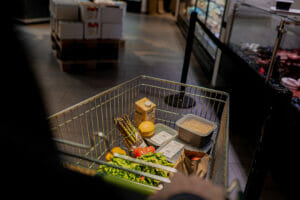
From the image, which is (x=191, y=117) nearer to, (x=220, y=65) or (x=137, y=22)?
(x=220, y=65)

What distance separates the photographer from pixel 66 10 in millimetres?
4125

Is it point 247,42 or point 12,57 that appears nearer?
point 12,57

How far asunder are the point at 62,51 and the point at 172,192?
415 centimetres

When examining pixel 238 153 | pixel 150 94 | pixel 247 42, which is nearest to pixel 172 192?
pixel 238 153

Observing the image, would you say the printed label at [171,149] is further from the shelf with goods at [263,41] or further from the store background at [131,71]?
the shelf with goods at [263,41]

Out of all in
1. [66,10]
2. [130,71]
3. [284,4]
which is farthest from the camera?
[130,71]

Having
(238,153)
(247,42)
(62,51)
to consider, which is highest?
(247,42)

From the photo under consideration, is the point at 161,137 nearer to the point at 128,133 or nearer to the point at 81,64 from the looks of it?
the point at 128,133

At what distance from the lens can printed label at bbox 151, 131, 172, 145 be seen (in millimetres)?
2156

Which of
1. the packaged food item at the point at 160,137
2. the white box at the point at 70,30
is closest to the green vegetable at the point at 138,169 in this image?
the packaged food item at the point at 160,137

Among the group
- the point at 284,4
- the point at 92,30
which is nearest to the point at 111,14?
the point at 92,30

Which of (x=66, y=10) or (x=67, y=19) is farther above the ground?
(x=66, y=10)

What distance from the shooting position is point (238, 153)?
2.64 m

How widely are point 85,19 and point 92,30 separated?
0.73ft
